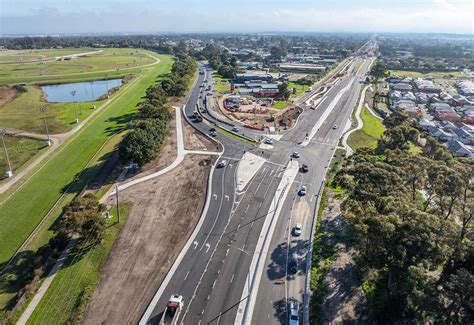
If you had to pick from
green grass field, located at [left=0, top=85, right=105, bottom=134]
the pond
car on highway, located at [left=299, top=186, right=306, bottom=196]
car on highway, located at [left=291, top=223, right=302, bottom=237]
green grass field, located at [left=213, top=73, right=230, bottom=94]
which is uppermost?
green grass field, located at [left=213, top=73, right=230, bottom=94]

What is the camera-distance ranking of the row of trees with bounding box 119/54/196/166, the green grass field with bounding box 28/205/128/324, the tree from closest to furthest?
1. the green grass field with bounding box 28/205/128/324
2. the tree
3. the row of trees with bounding box 119/54/196/166

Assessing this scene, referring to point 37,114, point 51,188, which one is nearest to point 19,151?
point 51,188

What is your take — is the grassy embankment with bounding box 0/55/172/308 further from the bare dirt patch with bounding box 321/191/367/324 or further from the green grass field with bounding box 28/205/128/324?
the bare dirt patch with bounding box 321/191/367/324

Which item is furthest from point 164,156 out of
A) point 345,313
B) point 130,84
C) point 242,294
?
point 130,84

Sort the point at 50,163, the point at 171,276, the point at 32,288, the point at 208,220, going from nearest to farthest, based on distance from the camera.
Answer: the point at 32,288
the point at 171,276
the point at 208,220
the point at 50,163

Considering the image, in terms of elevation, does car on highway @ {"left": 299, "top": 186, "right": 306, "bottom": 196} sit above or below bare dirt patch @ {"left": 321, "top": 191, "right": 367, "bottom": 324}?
above

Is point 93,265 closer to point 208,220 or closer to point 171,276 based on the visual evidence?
point 171,276

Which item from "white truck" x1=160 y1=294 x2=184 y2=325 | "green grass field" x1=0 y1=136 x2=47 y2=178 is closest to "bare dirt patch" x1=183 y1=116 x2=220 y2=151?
"green grass field" x1=0 y1=136 x2=47 y2=178

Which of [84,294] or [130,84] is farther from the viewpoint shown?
[130,84]

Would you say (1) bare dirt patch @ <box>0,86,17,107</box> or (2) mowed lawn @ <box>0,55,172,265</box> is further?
(1) bare dirt patch @ <box>0,86,17,107</box>
